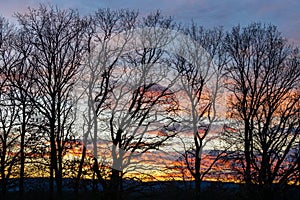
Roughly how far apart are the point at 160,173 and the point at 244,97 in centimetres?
638

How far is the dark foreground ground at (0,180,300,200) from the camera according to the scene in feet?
61.3

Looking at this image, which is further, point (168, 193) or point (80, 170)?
point (168, 193)

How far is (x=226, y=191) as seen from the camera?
23250 mm

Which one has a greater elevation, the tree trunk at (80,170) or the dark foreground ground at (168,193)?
the tree trunk at (80,170)

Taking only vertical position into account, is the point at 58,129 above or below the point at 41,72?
below

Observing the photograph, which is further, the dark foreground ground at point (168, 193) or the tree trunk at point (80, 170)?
the tree trunk at point (80, 170)

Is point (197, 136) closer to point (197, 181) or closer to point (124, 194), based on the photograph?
point (197, 181)

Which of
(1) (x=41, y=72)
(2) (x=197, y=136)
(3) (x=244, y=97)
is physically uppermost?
(1) (x=41, y=72)

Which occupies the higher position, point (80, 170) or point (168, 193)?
point (80, 170)

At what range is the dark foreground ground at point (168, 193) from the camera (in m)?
18.7

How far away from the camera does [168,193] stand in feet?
81.0

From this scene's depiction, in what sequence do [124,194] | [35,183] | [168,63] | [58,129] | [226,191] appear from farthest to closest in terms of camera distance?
[35,183], [226,191], [168,63], [58,129], [124,194]

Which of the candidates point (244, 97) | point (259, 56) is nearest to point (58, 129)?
point (244, 97)

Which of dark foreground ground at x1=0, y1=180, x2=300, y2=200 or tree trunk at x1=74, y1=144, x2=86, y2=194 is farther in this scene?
tree trunk at x1=74, y1=144, x2=86, y2=194
